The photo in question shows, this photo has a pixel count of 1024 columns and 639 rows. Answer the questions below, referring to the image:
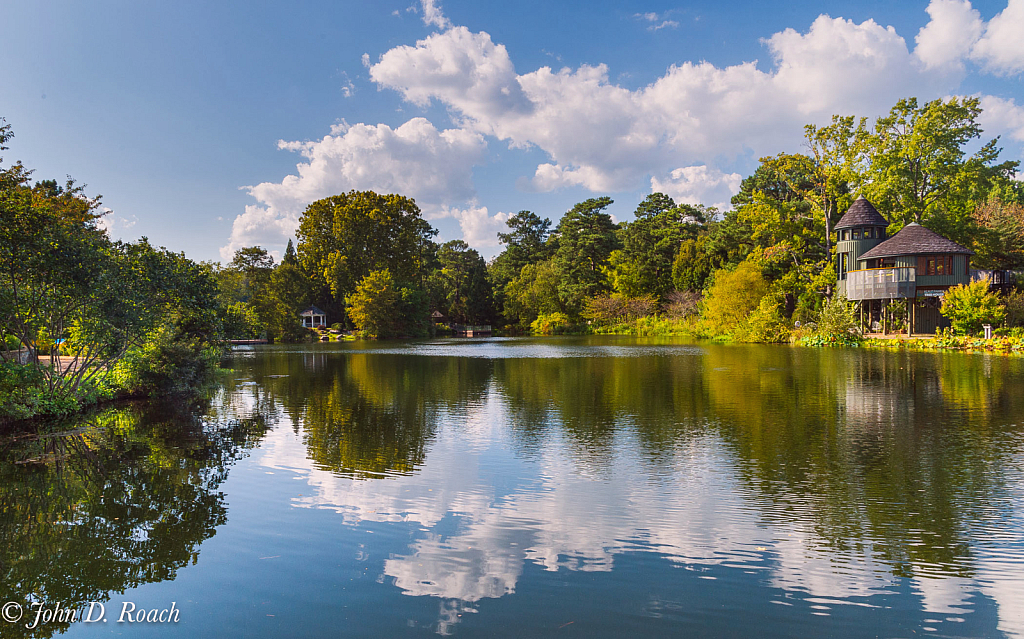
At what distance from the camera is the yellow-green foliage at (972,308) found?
27.3m

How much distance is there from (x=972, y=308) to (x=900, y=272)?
154 inches

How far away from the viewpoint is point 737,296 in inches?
1517

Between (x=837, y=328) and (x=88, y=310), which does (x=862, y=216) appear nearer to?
(x=837, y=328)

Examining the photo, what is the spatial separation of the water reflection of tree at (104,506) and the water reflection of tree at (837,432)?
4657 millimetres

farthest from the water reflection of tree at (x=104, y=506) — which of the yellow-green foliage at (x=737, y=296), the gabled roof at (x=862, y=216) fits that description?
the gabled roof at (x=862, y=216)

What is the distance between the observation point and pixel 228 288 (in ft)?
159

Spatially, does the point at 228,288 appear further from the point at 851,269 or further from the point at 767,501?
the point at 767,501

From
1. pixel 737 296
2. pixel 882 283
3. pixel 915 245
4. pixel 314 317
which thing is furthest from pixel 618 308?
pixel 314 317

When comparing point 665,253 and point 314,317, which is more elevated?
point 665,253

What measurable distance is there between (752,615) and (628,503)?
2.29m

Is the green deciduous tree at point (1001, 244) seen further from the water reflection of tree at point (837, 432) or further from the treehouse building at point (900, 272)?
the water reflection of tree at point (837, 432)

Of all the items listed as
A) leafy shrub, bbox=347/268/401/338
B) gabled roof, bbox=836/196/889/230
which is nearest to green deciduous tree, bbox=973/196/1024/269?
gabled roof, bbox=836/196/889/230

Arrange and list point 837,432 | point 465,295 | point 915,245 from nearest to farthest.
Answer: point 837,432 → point 915,245 → point 465,295

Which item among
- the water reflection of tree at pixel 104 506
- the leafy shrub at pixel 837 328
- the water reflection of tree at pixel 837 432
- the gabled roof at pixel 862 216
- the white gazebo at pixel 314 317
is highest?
the gabled roof at pixel 862 216
